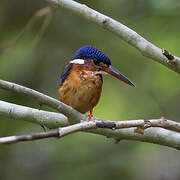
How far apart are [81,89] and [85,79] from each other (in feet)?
0.39

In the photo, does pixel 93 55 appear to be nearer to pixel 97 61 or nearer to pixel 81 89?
pixel 97 61

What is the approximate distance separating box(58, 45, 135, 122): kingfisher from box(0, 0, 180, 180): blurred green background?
158 centimetres

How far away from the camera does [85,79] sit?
402 centimetres

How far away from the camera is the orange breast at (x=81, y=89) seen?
3971 mm

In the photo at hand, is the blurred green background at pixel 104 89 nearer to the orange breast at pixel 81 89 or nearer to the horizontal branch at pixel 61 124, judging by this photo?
the orange breast at pixel 81 89

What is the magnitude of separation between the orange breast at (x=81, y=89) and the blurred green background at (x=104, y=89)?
1.60 m

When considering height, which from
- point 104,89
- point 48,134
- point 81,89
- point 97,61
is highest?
point 104,89

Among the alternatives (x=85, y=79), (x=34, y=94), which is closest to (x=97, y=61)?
(x=85, y=79)

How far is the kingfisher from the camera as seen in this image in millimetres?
3979

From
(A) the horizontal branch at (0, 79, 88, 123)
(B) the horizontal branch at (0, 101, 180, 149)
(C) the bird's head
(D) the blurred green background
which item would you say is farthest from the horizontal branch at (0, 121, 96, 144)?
(D) the blurred green background

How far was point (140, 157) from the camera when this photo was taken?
620 centimetres

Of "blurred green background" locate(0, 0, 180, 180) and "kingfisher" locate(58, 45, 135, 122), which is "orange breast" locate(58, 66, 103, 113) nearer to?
"kingfisher" locate(58, 45, 135, 122)

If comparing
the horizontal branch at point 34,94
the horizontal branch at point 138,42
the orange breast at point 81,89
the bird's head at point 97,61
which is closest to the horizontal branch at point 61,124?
the horizontal branch at point 34,94

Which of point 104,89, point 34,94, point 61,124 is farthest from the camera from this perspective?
point 104,89
